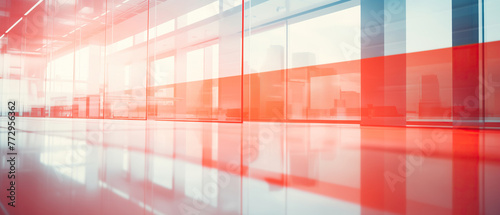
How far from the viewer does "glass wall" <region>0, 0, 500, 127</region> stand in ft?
11.8

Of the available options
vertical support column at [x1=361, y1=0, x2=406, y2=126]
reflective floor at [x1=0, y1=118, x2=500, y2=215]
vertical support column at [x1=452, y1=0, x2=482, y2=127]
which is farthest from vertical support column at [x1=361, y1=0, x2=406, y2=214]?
reflective floor at [x1=0, y1=118, x2=500, y2=215]

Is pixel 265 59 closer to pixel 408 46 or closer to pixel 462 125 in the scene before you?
pixel 408 46

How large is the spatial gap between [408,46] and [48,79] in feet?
25.5

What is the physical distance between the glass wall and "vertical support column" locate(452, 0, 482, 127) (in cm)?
1

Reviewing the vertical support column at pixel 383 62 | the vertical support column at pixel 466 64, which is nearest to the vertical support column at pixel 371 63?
the vertical support column at pixel 383 62

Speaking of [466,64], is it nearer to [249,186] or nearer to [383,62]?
[383,62]

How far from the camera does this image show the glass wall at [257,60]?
3.59m

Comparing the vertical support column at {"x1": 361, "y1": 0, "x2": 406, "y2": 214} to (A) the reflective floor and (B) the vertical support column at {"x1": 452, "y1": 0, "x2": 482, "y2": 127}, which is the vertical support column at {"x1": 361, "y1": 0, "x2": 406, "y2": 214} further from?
(A) the reflective floor

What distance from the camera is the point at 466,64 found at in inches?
138

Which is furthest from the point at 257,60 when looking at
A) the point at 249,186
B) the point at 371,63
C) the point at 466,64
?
the point at 249,186

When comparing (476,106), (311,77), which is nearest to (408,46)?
(476,106)

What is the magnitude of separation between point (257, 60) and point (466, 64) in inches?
129

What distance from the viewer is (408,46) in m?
4.04

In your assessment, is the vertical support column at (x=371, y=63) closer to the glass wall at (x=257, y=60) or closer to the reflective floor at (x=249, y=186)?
the glass wall at (x=257, y=60)
